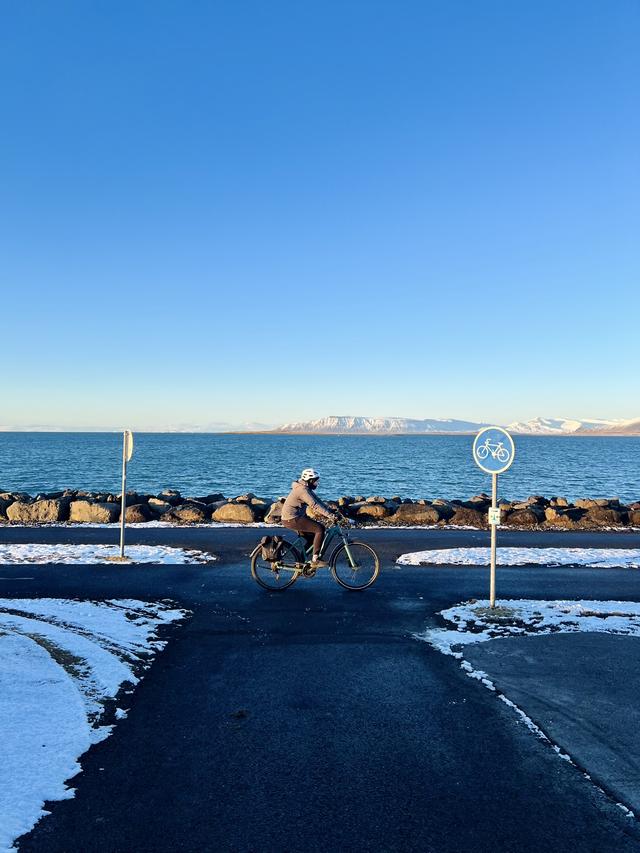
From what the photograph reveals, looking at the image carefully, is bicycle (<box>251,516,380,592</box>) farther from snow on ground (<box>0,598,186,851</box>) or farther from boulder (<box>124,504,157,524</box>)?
boulder (<box>124,504,157,524</box>)

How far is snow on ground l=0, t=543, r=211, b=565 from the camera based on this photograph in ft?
45.1

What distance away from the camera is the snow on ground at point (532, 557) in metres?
14.0

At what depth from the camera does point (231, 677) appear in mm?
6500

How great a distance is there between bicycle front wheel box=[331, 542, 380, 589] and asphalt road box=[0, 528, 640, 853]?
1996 mm

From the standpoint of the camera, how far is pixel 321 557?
35.8 feet

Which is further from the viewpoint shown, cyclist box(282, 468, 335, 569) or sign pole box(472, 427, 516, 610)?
cyclist box(282, 468, 335, 569)

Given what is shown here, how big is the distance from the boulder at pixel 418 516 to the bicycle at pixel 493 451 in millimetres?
12993

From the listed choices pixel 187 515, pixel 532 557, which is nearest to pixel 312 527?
pixel 532 557

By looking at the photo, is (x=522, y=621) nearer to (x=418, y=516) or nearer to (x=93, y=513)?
(x=418, y=516)

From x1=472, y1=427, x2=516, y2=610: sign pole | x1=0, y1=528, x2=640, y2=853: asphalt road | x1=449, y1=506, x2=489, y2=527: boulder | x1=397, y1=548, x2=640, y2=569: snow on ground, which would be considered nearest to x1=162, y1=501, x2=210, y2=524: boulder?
x1=449, y1=506, x2=489, y2=527: boulder

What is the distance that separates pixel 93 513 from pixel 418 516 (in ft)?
36.5

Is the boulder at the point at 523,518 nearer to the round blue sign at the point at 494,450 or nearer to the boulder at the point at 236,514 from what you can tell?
the boulder at the point at 236,514

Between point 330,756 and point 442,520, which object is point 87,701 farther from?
point 442,520

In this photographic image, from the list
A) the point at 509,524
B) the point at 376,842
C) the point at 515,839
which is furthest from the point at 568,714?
the point at 509,524
